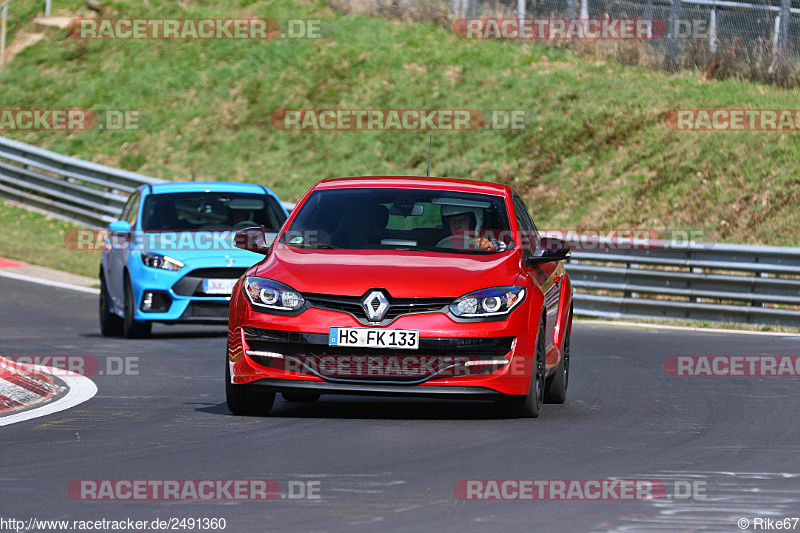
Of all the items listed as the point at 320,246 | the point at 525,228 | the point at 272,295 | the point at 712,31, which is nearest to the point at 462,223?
the point at 525,228

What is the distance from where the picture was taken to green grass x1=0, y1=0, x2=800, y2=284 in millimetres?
25000

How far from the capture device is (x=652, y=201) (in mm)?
25016

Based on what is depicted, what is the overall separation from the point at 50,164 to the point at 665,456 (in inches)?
848

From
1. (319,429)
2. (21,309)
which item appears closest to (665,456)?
(319,429)

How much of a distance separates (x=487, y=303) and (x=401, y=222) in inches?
45.8

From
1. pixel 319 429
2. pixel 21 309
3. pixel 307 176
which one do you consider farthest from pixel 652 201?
pixel 319 429

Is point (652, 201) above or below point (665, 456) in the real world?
below

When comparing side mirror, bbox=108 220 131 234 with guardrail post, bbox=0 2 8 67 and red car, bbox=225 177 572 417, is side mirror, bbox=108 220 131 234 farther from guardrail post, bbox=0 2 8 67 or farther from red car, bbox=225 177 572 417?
guardrail post, bbox=0 2 8 67

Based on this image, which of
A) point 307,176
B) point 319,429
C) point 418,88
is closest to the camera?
point 319,429

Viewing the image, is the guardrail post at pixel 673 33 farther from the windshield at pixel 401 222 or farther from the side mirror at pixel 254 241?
the side mirror at pixel 254 241

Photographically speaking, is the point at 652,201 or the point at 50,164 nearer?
the point at 652,201

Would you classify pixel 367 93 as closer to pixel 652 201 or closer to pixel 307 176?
pixel 307 176

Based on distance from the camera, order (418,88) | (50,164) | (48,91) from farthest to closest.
Result: (48,91), (418,88), (50,164)

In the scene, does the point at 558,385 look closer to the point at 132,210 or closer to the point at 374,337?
the point at 374,337
